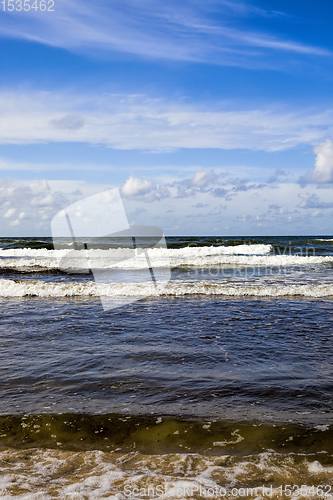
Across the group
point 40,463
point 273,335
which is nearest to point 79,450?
point 40,463

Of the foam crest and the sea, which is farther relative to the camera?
the sea

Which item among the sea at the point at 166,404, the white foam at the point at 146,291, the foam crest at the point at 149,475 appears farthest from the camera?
the white foam at the point at 146,291

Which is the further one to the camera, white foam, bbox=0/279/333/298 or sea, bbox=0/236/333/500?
white foam, bbox=0/279/333/298

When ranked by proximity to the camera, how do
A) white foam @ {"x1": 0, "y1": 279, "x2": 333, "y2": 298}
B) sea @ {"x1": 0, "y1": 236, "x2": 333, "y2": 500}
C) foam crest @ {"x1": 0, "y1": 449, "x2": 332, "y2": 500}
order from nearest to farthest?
foam crest @ {"x1": 0, "y1": 449, "x2": 332, "y2": 500} < sea @ {"x1": 0, "y1": 236, "x2": 333, "y2": 500} < white foam @ {"x1": 0, "y1": 279, "x2": 333, "y2": 298}

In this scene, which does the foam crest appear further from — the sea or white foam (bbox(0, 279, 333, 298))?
white foam (bbox(0, 279, 333, 298))

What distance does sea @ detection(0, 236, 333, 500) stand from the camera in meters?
2.77

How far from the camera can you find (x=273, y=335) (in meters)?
6.54

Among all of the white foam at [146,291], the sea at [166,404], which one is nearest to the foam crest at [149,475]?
the sea at [166,404]

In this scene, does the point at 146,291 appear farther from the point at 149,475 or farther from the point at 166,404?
the point at 149,475

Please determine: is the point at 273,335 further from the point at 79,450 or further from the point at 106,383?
the point at 79,450

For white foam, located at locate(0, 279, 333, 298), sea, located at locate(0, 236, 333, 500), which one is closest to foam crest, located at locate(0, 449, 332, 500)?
sea, located at locate(0, 236, 333, 500)

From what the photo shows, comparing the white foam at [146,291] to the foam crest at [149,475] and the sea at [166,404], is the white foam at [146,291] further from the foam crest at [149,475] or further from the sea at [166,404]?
the foam crest at [149,475]

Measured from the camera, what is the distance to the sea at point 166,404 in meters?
2.77

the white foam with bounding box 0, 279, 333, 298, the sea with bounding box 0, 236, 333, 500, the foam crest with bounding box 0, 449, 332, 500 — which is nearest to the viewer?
the foam crest with bounding box 0, 449, 332, 500
